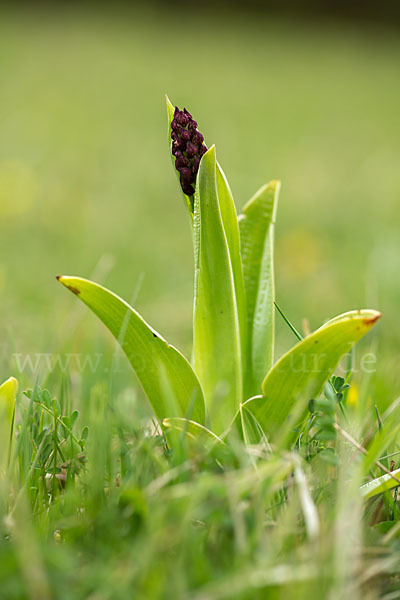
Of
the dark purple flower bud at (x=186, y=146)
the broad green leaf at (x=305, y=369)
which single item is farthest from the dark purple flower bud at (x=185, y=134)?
the broad green leaf at (x=305, y=369)

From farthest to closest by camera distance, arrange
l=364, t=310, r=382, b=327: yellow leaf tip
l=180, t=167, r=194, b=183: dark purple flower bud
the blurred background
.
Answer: the blurred background → l=180, t=167, r=194, b=183: dark purple flower bud → l=364, t=310, r=382, b=327: yellow leaf tip

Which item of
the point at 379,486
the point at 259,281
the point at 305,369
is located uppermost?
the point at 259,281

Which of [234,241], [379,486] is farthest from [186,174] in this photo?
[379,486]

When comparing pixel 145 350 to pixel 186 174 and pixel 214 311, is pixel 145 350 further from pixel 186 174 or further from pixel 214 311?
pixel 186 174

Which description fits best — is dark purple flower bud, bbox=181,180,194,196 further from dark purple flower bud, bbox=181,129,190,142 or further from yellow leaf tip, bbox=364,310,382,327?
yellow leaf tip, bbox=364,310,382,327

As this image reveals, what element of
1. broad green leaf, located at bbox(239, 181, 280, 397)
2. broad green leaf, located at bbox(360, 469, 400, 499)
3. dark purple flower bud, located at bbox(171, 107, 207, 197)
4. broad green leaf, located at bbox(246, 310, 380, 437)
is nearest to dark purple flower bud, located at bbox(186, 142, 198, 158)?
dark purple flower bud, located at bbox(171, 107, 207, 197)

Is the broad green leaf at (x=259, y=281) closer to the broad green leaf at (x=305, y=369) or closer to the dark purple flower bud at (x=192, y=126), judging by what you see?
the broad green leaf at (x=305, y=369)
